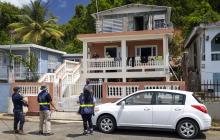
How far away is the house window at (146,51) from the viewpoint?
91.6ft

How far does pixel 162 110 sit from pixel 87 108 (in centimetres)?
254

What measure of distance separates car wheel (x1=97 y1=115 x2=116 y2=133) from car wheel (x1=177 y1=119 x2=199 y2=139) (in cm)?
233

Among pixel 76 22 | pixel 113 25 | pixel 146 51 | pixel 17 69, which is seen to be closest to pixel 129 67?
pixel 146 51

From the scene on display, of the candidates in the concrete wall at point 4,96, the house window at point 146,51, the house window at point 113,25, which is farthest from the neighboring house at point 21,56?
the concrete wall at point 4,96

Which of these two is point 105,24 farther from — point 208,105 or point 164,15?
point 208,105

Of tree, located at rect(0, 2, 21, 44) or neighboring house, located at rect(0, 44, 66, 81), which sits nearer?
neighboring house, located at rect(0, 44, 66, 81)

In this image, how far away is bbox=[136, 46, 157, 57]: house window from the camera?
27930 millimetres

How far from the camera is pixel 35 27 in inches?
1781

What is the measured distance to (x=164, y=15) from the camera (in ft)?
98.1

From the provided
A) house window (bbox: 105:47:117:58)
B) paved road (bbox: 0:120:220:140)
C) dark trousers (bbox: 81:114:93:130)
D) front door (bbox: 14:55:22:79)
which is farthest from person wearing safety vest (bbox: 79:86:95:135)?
front door (bbox: 14:55:22:79)

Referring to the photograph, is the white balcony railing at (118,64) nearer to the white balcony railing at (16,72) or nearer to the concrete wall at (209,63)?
the concrete wall at (209,63)

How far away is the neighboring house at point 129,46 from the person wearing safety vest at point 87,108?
11.5 m

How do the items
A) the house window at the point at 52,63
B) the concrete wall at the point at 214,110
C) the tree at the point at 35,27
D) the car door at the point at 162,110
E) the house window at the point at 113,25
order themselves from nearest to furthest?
the car door at the point at 162,110 → the concrete wall at the point at 214,110 → the house window at the point at 113,25 → the house window at the point at 52,63 → the tree at the point at 35,27

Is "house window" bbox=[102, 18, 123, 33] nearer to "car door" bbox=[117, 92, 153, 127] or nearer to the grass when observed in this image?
the grass
